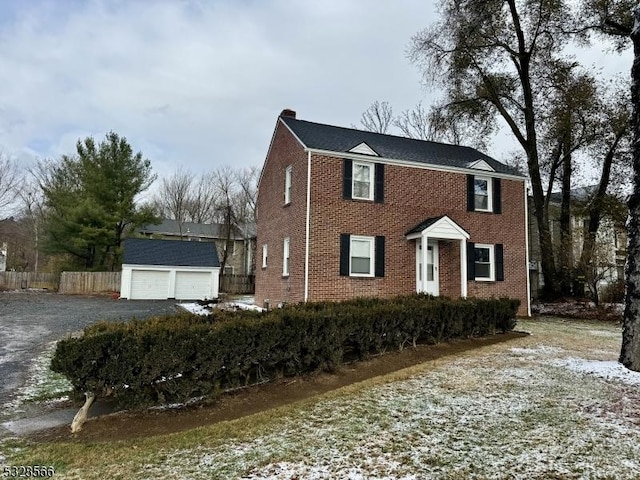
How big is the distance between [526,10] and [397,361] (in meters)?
18.9

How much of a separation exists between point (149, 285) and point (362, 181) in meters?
16.7

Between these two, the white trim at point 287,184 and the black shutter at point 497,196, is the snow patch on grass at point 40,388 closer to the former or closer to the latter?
the white trim at point 287,184

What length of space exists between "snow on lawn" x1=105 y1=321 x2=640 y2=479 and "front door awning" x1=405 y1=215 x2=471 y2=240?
7.03 m

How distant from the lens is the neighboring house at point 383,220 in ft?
41.8

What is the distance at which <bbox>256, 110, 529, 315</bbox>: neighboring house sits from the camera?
41.8ft

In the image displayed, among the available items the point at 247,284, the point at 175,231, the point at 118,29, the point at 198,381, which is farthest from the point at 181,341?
the point at 175,231

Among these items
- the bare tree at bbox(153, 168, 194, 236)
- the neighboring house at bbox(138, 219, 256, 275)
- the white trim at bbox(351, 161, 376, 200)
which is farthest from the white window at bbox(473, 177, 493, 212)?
the bare tree at bbox(153, 168, 194, 236)

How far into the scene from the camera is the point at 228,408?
5203 mm

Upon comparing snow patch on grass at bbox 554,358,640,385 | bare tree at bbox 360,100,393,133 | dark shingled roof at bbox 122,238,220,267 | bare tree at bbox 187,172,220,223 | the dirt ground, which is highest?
bare tree at bbox 360,100,393,133

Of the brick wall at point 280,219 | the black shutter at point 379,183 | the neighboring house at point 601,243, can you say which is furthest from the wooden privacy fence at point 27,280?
the neighboring house at point 601,243

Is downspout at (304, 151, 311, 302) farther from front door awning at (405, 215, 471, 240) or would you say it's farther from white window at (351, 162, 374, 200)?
front door awning at (405, 215, 471, 240)

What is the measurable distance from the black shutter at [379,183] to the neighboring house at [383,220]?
0.11 ft

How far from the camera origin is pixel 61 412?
523 centimetres

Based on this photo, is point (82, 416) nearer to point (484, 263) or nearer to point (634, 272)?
point (634, 272)
